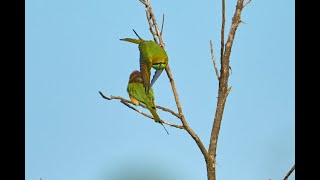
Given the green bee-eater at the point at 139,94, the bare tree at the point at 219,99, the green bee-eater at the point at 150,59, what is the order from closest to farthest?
the bare tree at the point at 219,99 → the green bee-eater at the point at 150,59 → the green bee-eater at the point at 139,94

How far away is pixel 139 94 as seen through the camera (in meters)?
4.86

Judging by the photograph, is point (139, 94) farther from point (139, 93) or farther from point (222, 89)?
point (222, 89)

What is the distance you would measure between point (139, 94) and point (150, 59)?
0.69 meters

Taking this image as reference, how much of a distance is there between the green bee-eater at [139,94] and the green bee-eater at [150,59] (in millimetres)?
209

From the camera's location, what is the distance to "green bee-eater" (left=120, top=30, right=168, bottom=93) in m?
4.22

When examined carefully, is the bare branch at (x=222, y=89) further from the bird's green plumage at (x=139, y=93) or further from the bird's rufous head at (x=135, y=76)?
the bird's rufous head at (x=135, y=76)

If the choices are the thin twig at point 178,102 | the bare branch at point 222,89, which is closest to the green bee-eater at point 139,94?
the thin twig at point 178,102

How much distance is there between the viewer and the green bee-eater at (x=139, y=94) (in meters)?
4.61
